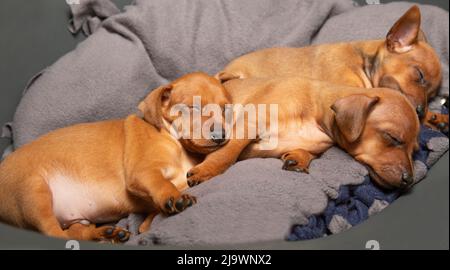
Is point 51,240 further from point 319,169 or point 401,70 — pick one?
point 401,70

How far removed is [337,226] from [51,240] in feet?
4.93

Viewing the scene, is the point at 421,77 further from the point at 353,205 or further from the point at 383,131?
the point at 353,205

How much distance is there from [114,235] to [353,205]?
1396mm

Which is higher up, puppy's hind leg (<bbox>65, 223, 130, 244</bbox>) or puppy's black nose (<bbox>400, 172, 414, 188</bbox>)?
puppy's black nose (<bbox>400, 172, 414, 188</bbox>)

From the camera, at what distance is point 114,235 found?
3.06m

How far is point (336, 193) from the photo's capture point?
10.1ft

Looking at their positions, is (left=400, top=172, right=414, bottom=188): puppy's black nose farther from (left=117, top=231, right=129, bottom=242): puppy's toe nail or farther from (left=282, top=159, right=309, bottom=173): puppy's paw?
(left=117, top=231, right=129, bottom=242): puppy's toe nail

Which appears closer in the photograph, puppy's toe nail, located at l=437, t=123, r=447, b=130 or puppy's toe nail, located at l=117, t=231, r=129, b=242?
puppy's toe nail, located at l=117, t=231, r=129, b=242

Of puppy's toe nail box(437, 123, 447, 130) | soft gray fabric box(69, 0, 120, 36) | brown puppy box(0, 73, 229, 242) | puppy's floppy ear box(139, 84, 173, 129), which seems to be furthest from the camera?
soft gray fabric box(69, 0, 120, 36)

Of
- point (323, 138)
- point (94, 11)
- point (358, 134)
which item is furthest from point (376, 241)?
point (94, 11)

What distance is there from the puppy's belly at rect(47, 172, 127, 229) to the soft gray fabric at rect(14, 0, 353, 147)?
0.96m

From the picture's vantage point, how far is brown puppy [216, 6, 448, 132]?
12.6ft

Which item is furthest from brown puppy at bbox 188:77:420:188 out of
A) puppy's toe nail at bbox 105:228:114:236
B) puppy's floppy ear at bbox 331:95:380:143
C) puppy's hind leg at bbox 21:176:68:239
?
puppy's hind leg at bbox 21:176:68:239
